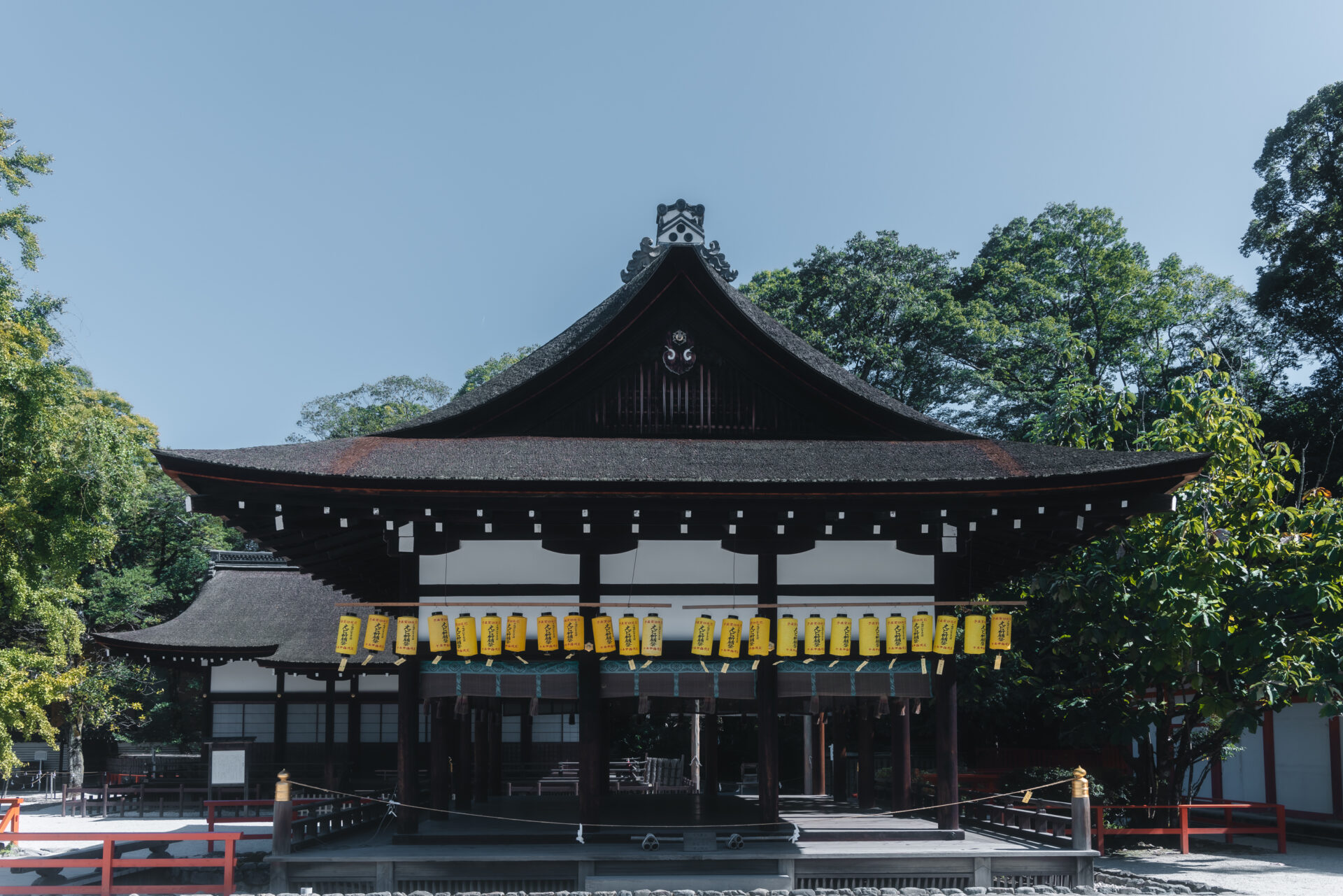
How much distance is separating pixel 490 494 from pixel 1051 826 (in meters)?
8.02

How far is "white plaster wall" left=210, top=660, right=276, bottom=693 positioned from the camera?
24812mm

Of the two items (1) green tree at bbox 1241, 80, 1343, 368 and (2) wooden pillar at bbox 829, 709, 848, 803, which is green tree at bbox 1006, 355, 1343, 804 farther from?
(1) green tree at bbox 1241, 80, 1343, 368

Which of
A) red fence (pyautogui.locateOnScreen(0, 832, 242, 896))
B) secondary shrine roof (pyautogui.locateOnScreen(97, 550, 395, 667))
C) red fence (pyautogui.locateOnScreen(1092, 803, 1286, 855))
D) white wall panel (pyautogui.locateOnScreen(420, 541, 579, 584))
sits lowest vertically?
red fence (pyautogui.locateOnScreen(1092, 803, 1286, 855))

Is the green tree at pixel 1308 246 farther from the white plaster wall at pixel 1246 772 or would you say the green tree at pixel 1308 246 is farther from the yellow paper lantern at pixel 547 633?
the yellow paper lantern at pixel 547 633

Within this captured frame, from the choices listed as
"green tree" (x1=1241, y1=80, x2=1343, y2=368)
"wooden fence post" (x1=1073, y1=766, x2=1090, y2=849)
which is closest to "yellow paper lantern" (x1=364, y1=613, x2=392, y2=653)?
"wooden fence post" (x1=1073, y1=766, x2=1090, y2=849)

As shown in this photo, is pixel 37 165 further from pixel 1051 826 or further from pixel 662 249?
pixel 1051 826

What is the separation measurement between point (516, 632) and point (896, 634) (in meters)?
4.45

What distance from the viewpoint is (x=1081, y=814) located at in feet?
39.0

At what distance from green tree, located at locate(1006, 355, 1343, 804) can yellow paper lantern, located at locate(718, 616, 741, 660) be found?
6.32 m

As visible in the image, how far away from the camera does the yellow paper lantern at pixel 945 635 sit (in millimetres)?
12172

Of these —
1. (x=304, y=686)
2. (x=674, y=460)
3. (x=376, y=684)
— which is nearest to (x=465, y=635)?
(x=674, y=460)

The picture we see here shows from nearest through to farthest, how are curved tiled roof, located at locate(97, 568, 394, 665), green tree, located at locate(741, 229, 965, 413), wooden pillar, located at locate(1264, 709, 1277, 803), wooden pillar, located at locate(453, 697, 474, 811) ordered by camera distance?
wooden pillar, located at locate(453, 697, 474, 811) → wooden pillar, located at locate(1264, 709, 1277, 803) → curved tiled roof, located at locate(97, 568, 394, 665) → green tree, located at locate(741, 229, 965, 413)

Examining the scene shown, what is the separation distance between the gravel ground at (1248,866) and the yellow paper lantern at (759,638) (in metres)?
6.21

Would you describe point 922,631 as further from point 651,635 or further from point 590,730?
point 590,730
